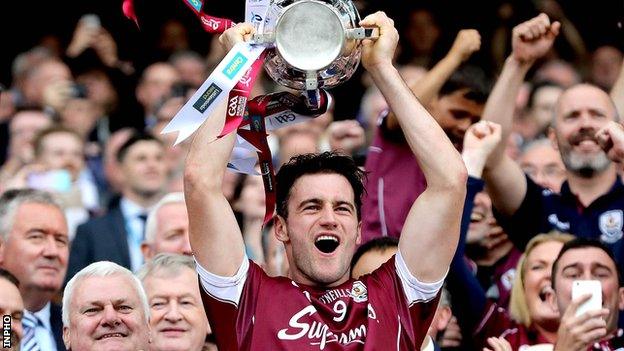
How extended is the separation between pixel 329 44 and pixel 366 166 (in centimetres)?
286

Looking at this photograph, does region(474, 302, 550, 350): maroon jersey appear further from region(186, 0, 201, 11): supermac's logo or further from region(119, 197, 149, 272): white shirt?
region(186, 0, 201, 11): supermac's logo

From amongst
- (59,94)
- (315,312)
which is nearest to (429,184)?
(315,312)

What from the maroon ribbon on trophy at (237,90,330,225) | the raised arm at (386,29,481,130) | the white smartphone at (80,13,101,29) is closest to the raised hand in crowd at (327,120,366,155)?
the raised arm at (386,29,481,130)

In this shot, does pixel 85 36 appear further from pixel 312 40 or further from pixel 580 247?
pixel 312 40

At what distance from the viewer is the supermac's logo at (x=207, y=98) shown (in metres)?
6.43

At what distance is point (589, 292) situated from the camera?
7.27 meters

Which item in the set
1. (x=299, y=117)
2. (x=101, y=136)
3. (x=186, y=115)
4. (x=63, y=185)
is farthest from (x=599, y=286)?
(x=101, y=136)

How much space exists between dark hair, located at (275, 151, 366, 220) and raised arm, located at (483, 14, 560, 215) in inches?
73.8

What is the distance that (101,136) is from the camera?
44.3 ft

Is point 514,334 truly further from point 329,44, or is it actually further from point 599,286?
point 329,44

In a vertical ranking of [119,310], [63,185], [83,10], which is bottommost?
[83,10]

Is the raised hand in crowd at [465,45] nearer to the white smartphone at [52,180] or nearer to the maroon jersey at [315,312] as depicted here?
the maroon jersey at [315,312]

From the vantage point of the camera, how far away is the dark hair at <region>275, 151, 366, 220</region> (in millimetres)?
6992

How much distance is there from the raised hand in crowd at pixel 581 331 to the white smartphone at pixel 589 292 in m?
0.04
